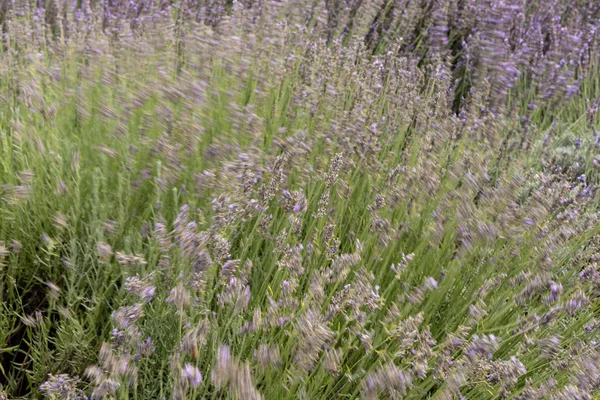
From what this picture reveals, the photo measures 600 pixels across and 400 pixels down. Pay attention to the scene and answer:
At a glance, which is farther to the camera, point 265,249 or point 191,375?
point 265,249

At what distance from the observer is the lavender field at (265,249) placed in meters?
1.39

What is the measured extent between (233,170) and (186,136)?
38 centimetres

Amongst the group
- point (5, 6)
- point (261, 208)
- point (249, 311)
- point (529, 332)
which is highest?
point (261, 208)

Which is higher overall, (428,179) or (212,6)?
(428,179)

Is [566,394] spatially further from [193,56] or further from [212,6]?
[212,6]

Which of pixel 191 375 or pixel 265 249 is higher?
pixel 191 375

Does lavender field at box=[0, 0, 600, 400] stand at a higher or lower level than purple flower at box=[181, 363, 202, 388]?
lower

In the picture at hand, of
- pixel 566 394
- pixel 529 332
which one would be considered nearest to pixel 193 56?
pixel 529 332

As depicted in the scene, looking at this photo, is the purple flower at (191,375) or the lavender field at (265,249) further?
the lavender field at (265,249)

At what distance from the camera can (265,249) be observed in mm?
2078

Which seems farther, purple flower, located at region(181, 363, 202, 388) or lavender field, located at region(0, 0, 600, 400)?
lavender field, located at region(0, 0, 600, 400)

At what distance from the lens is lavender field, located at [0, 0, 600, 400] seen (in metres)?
1.39

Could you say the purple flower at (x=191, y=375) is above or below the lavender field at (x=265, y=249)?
above

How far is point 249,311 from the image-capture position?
1.80 m
